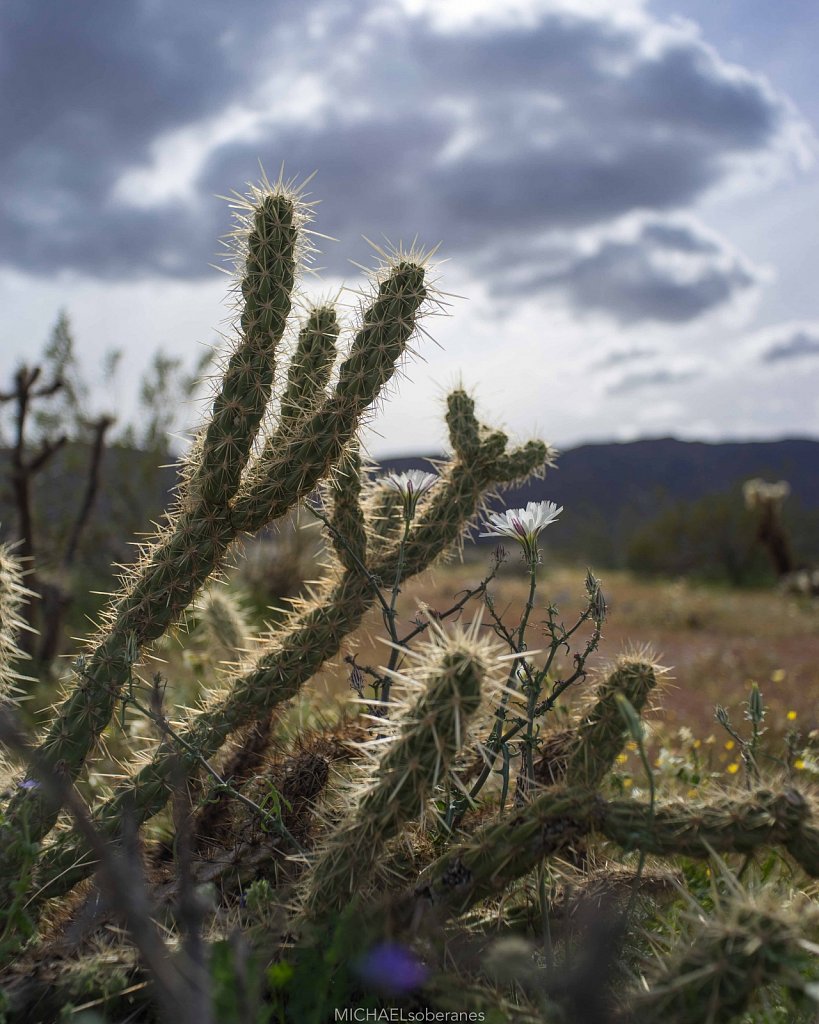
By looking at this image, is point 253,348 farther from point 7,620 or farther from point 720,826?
point 720,826

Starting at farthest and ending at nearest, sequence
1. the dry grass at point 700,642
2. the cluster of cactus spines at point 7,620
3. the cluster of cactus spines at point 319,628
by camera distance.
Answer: the dry grass at point 700,642 → the cluster of cactus spines at point 7,620 → the cluster of cactus spines at point 319,628

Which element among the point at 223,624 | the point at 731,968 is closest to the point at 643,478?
the point at 223,624

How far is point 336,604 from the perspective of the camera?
10.4 feet

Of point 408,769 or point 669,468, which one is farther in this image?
point 669,468

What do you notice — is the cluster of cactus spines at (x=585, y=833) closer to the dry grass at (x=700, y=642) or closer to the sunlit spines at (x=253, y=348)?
the dry grass at (x=700, y=642)

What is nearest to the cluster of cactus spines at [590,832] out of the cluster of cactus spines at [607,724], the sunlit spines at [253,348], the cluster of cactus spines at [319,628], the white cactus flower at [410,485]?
the cluster of cactus spines at [607,724]

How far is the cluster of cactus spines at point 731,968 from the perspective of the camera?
159 cm

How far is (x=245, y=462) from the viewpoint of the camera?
293cm

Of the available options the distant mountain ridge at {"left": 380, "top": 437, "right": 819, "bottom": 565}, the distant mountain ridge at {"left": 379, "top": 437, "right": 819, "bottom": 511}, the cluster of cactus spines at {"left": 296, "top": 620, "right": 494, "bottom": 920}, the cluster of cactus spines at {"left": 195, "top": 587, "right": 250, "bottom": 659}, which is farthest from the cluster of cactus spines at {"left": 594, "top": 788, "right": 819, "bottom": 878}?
the distant mountain ridge at {"left": 379, "top": 437, "right": 819, "bottom": 511}

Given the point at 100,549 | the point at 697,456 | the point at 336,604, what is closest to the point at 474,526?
the point at 336,604

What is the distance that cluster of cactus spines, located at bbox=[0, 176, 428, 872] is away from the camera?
280 centimetres

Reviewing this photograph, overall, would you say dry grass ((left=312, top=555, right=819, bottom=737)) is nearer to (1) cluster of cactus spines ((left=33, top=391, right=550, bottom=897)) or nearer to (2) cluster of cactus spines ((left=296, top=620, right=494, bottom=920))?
(1) cluster of cactus spines ((left=33, top=391, right=550, bottom=897))

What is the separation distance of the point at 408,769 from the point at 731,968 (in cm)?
74

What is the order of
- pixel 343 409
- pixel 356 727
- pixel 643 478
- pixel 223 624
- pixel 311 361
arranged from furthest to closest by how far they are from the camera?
pixel 643 478, pixel 223 624, pixel 311 361, pixel 356 727, pixel 343 409
